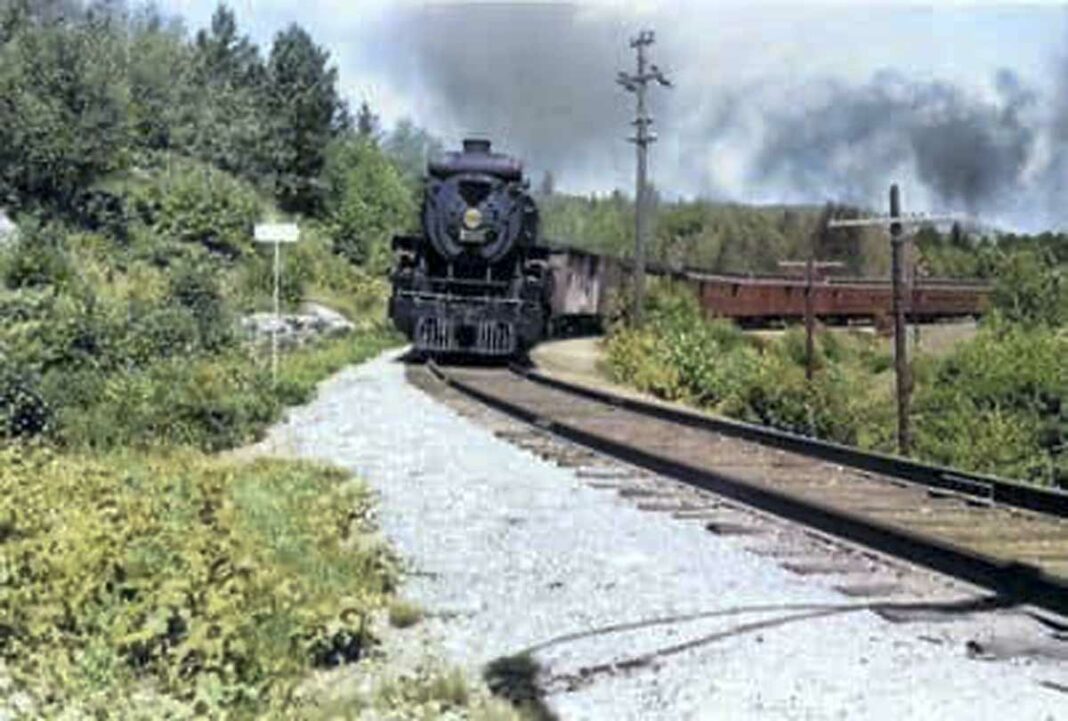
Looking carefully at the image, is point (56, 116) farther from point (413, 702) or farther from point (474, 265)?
point (413, 702)

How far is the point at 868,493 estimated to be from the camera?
34.2 ft

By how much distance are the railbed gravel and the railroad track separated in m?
0.69

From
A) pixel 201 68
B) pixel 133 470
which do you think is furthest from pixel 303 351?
pixel 201 68

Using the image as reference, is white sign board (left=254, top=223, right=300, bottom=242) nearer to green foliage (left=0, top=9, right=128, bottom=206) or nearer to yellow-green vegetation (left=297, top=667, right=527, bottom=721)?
yellow-green vegetation (left=297, top=667, right=527, bottom=721)

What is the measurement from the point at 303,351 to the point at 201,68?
48.1m

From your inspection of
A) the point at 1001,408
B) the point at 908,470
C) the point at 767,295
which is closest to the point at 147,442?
the point at 908,470

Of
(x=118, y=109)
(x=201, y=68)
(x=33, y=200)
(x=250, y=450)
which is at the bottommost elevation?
(x=250, y=450)

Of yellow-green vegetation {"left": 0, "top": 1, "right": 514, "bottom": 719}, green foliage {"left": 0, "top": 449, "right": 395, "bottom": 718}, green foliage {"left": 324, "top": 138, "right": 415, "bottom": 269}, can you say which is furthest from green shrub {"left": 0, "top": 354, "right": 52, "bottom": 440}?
green foliage {"left": 324, "top": 138, "right": 415, "bottom": 269}

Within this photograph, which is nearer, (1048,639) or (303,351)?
(1048,639)

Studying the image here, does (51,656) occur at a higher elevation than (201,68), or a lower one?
lower

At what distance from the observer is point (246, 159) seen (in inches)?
2392

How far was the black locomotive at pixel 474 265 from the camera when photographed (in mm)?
26156

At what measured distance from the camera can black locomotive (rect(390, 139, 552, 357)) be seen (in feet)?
85.8

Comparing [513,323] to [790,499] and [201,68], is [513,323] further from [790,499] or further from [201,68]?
[201,68]
